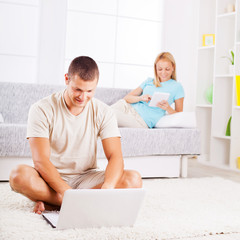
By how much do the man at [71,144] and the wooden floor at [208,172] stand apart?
5.52 ft

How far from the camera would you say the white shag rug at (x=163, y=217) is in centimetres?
167

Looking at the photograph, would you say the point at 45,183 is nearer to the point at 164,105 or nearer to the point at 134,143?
the point at 134,143

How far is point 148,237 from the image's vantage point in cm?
168

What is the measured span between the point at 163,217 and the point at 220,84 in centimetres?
251

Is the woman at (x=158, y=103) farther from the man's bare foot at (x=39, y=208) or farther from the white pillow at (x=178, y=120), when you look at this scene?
the man's bare foot at (x=39, y=208)

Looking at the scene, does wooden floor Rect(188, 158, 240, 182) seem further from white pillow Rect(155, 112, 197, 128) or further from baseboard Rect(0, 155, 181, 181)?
white pillow Rect(155, 112, 197, 128)

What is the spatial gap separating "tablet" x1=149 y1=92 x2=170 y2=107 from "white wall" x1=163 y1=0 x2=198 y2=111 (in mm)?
1534

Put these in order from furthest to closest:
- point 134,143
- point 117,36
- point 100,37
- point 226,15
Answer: point 117,36 < point 100,37 < point 226,15 < point 134,143

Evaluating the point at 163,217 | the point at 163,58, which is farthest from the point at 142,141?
the point at 163,217

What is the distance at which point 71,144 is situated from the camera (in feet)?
6.63

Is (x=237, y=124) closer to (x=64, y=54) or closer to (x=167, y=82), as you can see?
(x=167, y=82)

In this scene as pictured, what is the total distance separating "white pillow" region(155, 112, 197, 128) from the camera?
3.52m

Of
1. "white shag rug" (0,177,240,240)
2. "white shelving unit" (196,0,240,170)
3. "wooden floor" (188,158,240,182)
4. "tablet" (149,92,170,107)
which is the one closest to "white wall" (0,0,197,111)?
"white shelving unit" (196,0,240,170)

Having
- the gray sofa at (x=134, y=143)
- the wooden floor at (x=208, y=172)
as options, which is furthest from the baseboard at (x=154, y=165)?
the wooden floor at (x=208, y=172)
